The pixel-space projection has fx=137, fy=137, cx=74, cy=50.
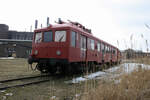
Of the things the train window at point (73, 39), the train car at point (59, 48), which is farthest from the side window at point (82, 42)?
the train window at point (73, 39)

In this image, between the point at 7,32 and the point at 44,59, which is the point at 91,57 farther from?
the point at 7,32

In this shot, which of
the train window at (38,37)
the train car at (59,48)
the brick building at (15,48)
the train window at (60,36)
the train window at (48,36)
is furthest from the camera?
the brick building at (15,48)

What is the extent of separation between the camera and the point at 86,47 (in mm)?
7531

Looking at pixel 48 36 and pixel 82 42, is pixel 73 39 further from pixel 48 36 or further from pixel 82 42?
pixel 48 36

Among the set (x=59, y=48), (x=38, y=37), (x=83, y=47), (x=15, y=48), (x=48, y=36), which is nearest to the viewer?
(x=59, y=48)

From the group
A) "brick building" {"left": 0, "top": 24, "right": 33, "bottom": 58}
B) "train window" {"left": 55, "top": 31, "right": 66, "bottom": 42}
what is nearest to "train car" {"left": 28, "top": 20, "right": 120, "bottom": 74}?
"train window" {"left": 55, "top": 31, "right": 66, "bottom": 42}

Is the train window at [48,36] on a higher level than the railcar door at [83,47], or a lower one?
higher

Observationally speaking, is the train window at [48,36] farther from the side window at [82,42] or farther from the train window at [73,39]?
the side window at [82,42]

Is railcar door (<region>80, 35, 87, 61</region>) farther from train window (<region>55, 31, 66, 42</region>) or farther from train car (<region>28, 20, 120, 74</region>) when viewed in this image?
train window (<region>55, 31, 66, 42</region>)

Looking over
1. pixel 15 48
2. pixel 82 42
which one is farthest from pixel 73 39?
pixel 15 48

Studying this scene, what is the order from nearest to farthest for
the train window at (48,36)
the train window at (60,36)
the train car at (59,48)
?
the train car at (59,48) → the train window at (60,36) → the train window at (48,36)

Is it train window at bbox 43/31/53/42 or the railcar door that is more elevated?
train window at bbox 43/31/53/42

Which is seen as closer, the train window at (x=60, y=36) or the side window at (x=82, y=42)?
the train window at (x=60, y=36)

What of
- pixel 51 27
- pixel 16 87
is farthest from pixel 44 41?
pixel 16 87
